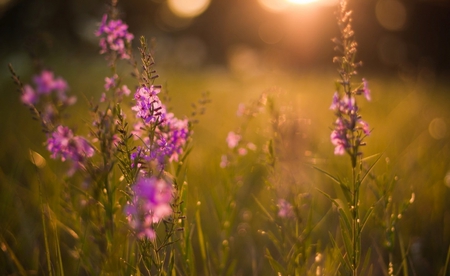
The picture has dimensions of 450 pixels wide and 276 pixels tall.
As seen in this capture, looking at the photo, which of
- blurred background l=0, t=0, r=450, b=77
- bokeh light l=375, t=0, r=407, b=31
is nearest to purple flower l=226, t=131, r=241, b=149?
blurred background l=0, t=0, r=450, b=77

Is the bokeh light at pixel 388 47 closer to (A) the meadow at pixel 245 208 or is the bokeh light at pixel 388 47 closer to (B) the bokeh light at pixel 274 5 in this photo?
(B) the bokeh light at pixel 274 5

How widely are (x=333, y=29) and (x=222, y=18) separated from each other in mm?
14237

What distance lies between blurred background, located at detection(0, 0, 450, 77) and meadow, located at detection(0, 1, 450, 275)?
13.3ft

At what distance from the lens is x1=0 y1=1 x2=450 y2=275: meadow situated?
1.56m

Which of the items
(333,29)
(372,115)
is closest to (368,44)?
(333,29)

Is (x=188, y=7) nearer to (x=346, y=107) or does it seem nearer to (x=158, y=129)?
(x=158, y=129)

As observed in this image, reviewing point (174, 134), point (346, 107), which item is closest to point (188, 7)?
point (174, 134)

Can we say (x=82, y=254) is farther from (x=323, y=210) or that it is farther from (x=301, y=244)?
(x=323, y=210)

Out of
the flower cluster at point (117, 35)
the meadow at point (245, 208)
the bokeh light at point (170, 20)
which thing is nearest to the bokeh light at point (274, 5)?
the bokeh light at point (170, 20)

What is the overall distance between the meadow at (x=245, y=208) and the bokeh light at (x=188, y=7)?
29263 mm

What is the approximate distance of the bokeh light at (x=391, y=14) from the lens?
1733 cm

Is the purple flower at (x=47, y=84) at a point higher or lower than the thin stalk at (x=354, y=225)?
higher

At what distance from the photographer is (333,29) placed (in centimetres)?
2003

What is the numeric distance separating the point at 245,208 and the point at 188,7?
107 feet
